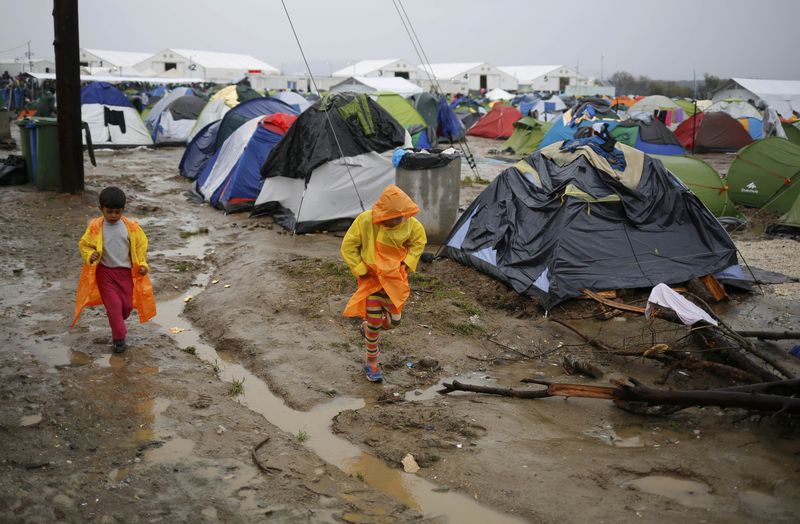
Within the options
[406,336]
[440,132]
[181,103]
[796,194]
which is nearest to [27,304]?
[406,336]

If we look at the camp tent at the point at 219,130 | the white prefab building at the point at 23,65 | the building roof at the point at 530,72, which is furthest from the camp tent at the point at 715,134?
the building roof at the point at 530,72

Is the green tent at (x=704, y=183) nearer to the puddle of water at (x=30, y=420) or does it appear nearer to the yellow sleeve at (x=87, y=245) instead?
the yellow sleeve at (x=87, y=245)

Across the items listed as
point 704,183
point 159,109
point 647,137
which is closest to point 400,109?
point 647,137

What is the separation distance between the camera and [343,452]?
4562 millimetres

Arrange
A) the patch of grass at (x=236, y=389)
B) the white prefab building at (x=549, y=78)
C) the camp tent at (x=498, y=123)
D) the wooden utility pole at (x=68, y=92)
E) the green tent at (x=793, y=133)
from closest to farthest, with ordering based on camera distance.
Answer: the patch of grass at (x=236, y=389) < the wooden utility pole at (x=68, y=92) < the green tent at (x=793, y=133) < the camp tent at (x=498, y=123) < the white prefab building at (x=549, y=78)

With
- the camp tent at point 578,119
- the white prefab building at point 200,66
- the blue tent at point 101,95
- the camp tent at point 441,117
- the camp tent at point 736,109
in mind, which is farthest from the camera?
the white prefab building at point 200,66

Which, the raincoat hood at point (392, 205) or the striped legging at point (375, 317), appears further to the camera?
the striped legging at point (375, 317)

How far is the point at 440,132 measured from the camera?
91.4 feet

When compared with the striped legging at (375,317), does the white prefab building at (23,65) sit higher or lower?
higher

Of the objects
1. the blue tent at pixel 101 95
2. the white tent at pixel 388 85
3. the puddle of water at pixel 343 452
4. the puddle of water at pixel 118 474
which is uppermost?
the white tent at pixel 388 85

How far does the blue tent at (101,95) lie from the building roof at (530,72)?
59.8 meters

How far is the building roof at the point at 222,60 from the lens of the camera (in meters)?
68.2

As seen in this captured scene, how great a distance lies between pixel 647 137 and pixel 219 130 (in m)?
11.7

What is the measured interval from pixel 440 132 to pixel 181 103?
9.62 m
